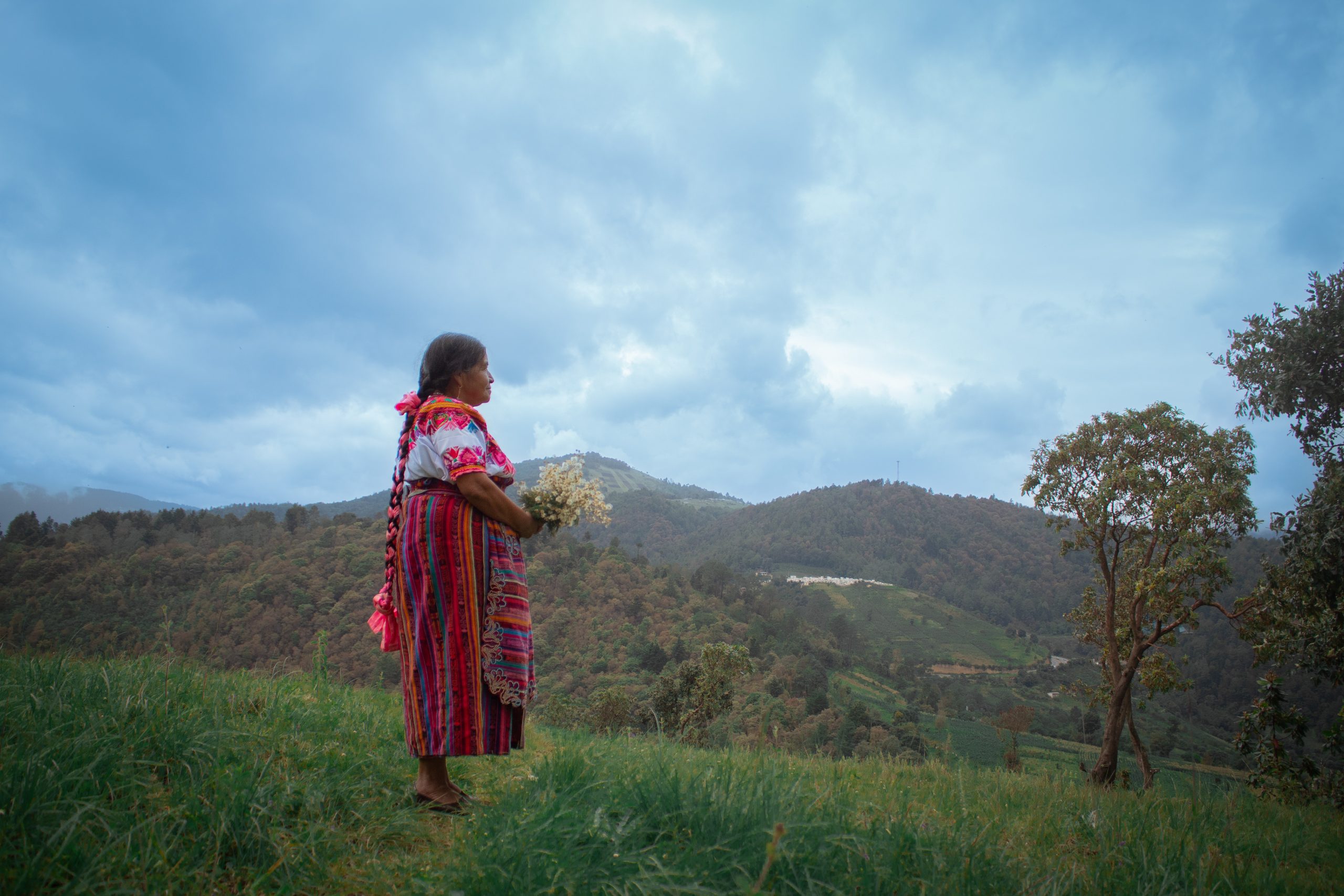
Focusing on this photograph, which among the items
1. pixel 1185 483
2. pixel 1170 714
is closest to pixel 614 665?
pixel 1170 714

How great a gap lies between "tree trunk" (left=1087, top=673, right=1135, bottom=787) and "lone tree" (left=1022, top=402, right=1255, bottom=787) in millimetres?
26

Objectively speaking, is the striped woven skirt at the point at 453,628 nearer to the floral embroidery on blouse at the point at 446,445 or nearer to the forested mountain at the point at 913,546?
the floral embroidery on blouse at the point at 446,445

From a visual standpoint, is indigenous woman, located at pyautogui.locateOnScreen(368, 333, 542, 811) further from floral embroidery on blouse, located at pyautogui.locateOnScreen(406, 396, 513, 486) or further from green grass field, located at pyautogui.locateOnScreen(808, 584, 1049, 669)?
green grass field, located at pyautogui.locateOnScreen(808, 584, 1049, 669)

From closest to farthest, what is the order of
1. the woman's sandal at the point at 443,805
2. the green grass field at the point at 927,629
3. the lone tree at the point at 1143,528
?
the woman's sandal at the point at 443,805 < the lone tree at the point at 1143,528 < the green grass field at the point at 927,629

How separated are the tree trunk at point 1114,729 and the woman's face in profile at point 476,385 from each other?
1640 cm

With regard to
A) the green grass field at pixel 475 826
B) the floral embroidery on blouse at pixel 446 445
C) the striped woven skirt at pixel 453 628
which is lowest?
the green grass field at pixel 475 826

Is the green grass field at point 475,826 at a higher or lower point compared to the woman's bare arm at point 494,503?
lower

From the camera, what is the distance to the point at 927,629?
100 meters

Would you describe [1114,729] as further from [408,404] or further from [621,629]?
[621,629]

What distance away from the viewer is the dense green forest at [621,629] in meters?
41.8

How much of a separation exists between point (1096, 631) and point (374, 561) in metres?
61.8

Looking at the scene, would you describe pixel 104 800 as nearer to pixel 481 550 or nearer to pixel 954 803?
pixel 481 550

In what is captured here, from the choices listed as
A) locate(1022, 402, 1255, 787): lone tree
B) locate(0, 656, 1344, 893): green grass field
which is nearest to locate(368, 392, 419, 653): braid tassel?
locate(0, 656, 1344, 893): green grass field

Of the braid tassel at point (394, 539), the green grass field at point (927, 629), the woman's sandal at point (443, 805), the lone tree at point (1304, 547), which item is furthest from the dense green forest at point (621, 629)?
the woman's sandal at point (443, 805)
